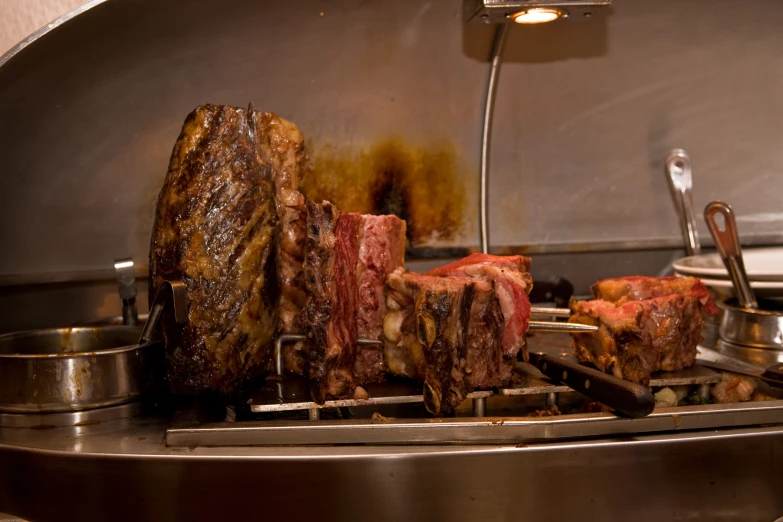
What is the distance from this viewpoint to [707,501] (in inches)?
59.7

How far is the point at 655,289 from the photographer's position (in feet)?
6.82

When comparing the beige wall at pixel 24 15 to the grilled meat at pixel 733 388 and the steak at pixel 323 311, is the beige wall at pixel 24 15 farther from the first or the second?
the grilled meat at pixel 733 388

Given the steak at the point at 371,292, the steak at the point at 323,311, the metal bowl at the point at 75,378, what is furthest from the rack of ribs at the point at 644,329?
the metal bowl at the point at 75,378

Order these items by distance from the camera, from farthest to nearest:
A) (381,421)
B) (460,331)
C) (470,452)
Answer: (460,331), (381,421), (470,452)

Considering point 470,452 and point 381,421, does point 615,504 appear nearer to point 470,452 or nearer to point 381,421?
point 470,452

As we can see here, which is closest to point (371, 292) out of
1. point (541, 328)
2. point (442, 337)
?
point (442, 337)

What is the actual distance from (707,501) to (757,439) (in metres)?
0.17

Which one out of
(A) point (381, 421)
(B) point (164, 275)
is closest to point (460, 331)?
(A) point (381, 421)

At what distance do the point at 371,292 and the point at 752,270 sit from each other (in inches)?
47.6

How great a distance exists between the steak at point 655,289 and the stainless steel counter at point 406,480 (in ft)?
2.00

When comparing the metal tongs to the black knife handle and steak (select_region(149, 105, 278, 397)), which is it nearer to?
the black knife handle

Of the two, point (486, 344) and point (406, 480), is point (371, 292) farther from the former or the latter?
point (406, 480)

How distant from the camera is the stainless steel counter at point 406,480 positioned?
4.68 ft

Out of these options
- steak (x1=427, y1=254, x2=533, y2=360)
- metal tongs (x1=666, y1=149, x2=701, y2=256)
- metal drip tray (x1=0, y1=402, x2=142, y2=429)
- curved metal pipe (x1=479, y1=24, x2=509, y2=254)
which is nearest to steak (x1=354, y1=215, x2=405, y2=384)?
steak (x1=427, y1=254, x2=533, y2=360)
